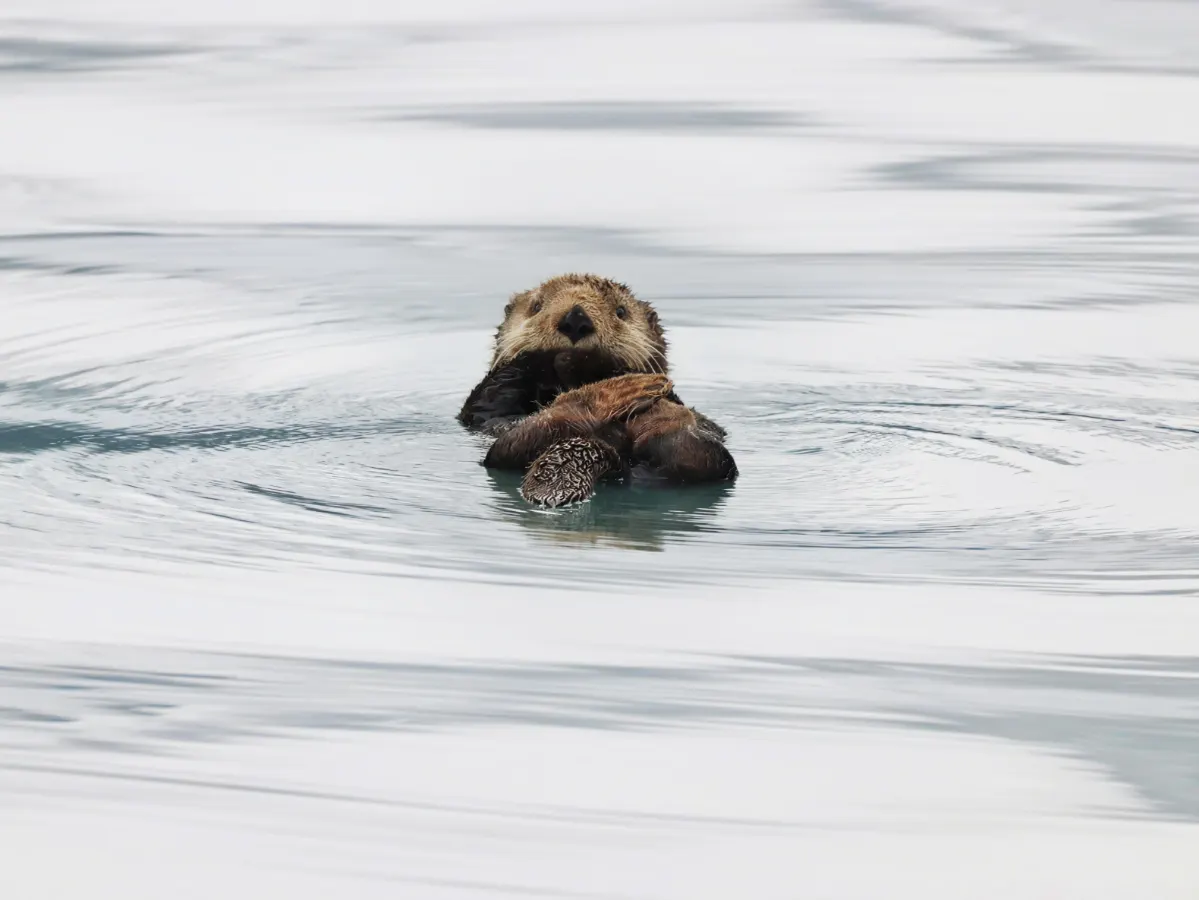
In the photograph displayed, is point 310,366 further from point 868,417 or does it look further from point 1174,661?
point 1174,661

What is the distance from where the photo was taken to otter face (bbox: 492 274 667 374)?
6988mm

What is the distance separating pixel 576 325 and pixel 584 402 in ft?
2.37

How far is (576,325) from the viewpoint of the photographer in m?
6.91

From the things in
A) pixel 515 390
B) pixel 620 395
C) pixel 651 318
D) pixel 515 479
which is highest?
pixel 651 318

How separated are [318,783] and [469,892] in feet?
1.75

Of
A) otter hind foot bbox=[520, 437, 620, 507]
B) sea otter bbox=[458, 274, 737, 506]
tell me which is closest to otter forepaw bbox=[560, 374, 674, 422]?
sea otter bbox=[458, 274, 737, 506]

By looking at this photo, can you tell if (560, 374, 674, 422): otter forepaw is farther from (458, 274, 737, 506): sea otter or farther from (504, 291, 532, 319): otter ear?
(504, 291, 532, 319): otter ear

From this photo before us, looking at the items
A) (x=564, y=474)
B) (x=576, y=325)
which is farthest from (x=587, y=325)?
(x=564, y=474)

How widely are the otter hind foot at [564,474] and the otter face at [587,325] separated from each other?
1.02 metres

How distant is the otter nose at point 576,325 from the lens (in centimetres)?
690

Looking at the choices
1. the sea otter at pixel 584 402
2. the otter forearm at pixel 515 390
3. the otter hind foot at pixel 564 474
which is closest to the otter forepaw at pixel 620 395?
the sea otter at pixel 584 402

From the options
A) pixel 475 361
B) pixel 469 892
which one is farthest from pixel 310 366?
pixel 469 892

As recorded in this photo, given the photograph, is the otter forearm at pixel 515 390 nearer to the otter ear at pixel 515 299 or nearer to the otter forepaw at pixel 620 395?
the otter ear at pixel 515 299

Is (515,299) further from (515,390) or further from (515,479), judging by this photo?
(515,479)
